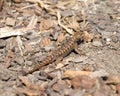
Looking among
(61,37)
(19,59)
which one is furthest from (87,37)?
(19,59)

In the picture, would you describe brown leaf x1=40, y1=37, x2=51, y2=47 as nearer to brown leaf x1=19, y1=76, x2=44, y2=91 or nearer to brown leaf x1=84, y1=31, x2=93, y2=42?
brown leaf x1=84, y1=31, x2=93, y2=42

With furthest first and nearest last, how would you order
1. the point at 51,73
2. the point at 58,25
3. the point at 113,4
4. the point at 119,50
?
1. the point at 113,4
2. the point at 58,25
3. the point at 119,50
4. the point at 51,73

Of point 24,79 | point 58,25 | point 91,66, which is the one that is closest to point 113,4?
point 58,25

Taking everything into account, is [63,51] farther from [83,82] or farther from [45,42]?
[83,82]

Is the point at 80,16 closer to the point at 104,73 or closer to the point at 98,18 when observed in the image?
the point at 98,18

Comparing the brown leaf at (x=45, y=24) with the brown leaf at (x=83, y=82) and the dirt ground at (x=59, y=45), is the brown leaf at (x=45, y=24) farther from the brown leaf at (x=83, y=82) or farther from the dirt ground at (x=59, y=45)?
the brown leaf at (x=83, y=82)

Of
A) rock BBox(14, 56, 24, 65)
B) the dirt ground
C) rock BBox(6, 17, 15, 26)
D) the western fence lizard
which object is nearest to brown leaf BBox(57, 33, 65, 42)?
the dirt ground
